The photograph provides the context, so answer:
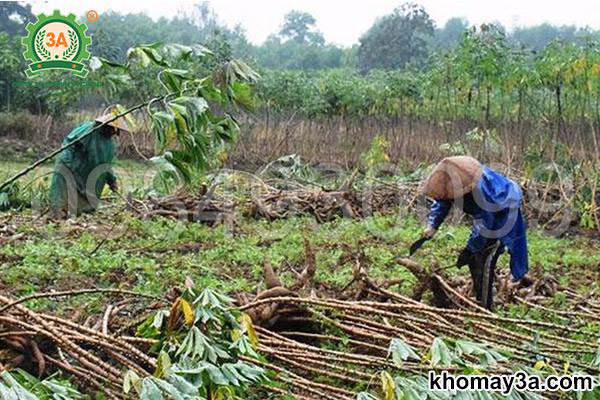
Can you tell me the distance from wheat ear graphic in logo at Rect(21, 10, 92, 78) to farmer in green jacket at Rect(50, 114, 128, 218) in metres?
2.56

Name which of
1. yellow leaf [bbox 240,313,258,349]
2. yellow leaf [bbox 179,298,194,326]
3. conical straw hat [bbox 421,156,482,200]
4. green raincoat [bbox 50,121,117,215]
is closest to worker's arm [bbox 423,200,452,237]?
conical straw hat [bbox 421,156,482,200]

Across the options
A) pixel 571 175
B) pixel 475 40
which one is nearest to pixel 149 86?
pixel 475 40

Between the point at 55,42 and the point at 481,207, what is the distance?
24.7 feet

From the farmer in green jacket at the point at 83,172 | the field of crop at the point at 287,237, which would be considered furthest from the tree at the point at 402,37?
the farmer in green jacket at the point at 83,172

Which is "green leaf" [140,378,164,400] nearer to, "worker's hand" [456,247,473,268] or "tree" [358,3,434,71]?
"worker's hand" [456,247,473,268]

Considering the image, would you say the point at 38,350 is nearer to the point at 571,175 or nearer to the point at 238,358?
the point at 238,358

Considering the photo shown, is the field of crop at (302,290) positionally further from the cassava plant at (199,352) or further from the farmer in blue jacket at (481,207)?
the farmer in blue jacket at (481,207)

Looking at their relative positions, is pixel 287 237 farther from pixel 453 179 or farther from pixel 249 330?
pixel 249 330

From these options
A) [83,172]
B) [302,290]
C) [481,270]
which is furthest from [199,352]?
[83,172]

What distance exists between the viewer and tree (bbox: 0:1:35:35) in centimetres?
2455

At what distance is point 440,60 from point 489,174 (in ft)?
32.8

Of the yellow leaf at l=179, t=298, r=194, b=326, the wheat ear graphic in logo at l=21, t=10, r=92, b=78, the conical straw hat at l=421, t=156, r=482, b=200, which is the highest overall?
the wheat ear graphic in logo at l=21, t=10, r=92, b=78

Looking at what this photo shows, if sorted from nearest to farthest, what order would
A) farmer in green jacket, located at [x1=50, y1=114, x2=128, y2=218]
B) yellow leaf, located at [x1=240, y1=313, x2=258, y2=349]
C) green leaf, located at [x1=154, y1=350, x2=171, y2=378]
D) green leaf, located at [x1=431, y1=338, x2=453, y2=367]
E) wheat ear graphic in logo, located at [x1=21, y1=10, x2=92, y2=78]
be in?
green leaf, located at [x1=154, y1=350, x2=171, y2=378]
green leaf, located at [x1=431, y1=338, x2=453, y2=367]
yellow leaf, located at [x1=240, y1=313, x2=258, y2=349]
farmer in green jacket, located at [x1=50, y1=114, x2=128, y2=218]
wheat ear graphic in logo, located at [x1=21, y1=10, x2=92, y2=78]

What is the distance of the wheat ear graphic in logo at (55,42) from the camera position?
995 cm
